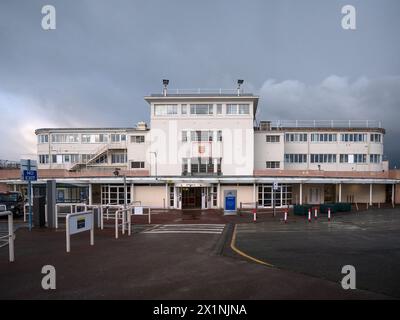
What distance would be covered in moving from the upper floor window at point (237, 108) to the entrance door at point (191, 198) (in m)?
9.47

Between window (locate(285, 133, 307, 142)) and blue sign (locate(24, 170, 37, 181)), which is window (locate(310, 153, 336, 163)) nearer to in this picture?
window (locate(285, 133, 307, 142))

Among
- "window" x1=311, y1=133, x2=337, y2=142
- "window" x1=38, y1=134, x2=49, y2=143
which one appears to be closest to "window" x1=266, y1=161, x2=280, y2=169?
"window" x1=311, y1=133, x2=337, y2=142

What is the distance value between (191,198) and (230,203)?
736 cm

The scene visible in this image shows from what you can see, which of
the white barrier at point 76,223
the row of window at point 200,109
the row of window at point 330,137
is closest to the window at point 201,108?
the row of window at point 200,109

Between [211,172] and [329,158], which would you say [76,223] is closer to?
[211,172]

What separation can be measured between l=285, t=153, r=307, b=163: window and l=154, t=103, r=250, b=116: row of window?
1029 centimetres

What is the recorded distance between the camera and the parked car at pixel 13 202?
69.3 feet

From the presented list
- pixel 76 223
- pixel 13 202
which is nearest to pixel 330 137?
pixel 76 223

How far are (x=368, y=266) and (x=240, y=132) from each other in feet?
70.5

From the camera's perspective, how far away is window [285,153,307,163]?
34.6 meters

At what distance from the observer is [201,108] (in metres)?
28.8

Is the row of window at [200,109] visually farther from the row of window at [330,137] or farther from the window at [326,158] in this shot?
the window at [326,158]

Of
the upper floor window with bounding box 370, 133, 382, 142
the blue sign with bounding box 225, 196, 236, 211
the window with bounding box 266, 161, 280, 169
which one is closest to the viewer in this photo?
the blue sign with bounding box 225, 196, 236, 211
